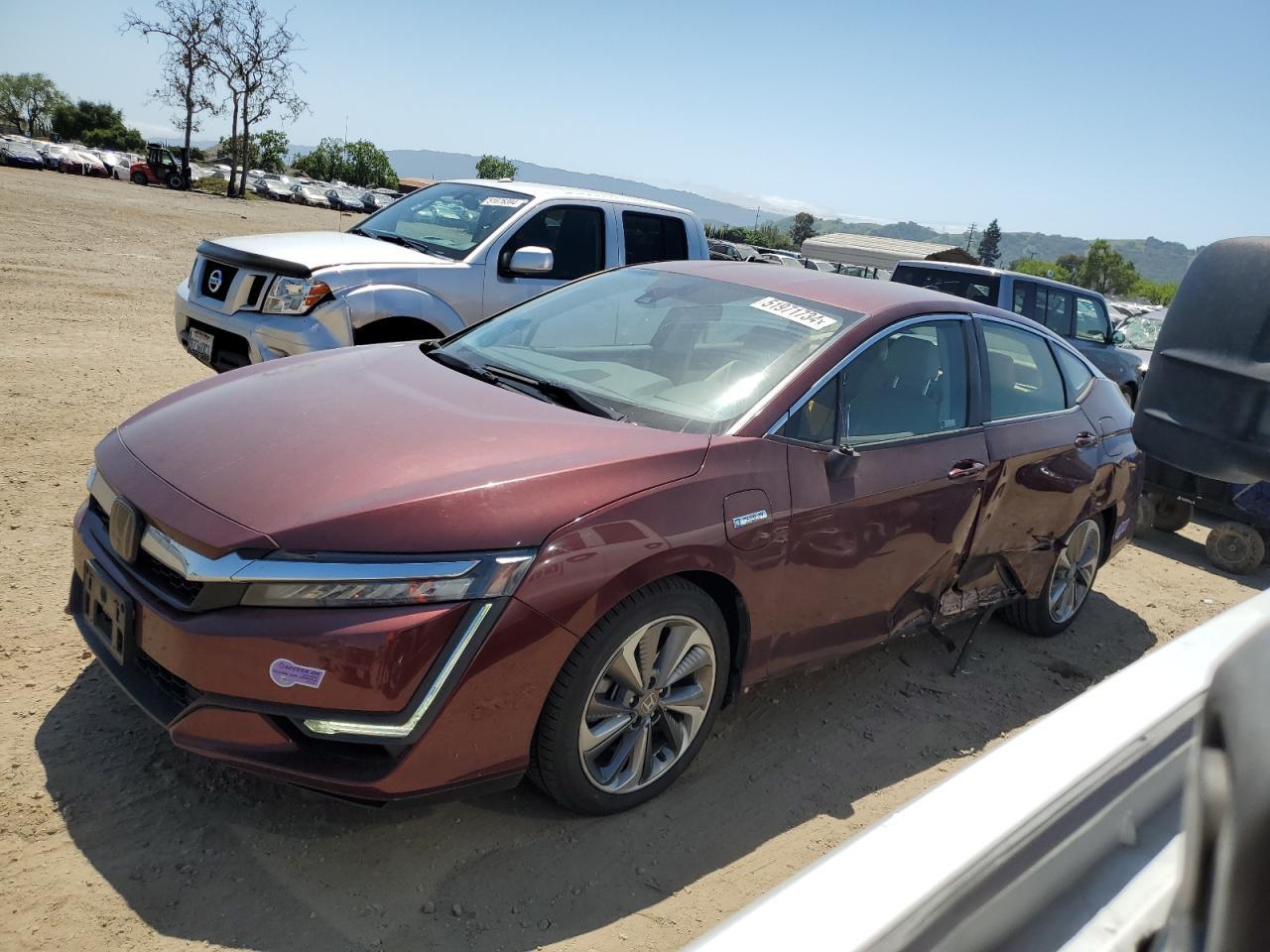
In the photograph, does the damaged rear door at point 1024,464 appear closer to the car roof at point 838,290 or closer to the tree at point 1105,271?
the car roof at point 838,290

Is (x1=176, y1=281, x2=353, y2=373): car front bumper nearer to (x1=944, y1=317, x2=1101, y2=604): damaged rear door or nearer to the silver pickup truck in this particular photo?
the silver pickup truck

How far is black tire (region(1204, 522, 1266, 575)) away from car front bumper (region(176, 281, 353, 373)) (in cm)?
645

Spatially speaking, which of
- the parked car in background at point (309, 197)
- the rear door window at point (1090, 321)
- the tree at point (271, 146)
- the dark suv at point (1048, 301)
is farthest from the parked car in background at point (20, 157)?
the rear door window at point (1090, 321)

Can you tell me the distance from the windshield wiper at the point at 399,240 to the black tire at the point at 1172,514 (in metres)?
6.13

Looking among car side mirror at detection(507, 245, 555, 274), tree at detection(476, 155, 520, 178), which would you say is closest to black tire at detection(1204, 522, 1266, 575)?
car side mirror at detection(507, 245, 555, 274)

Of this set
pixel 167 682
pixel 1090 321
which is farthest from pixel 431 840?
pixel 1090 321

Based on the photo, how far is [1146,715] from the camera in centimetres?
139

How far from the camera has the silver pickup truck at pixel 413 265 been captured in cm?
590

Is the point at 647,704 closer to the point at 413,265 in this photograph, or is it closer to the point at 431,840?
the point at 431,840

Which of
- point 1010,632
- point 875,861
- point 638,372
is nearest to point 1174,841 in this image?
point 875,861

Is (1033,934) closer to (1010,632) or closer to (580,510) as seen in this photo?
(580,510)

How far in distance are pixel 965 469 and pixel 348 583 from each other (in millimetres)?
2485

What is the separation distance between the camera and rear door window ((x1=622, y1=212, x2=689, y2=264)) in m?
7.64

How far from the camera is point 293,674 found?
2426 mm
